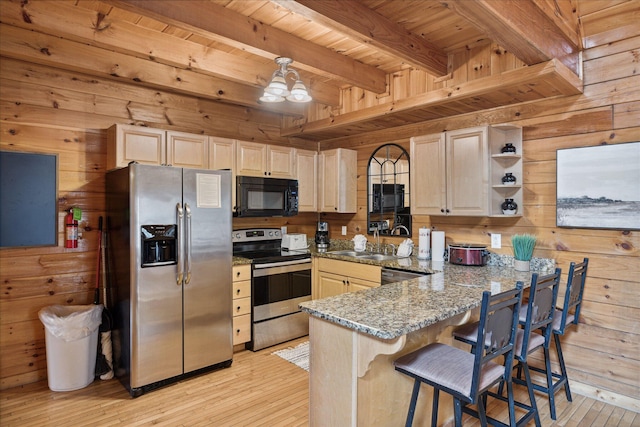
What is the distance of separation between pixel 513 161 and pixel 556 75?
0.83 m

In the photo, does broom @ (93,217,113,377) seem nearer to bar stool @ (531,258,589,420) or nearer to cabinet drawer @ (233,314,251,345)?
cabinet drawer @ (233,314,251,345)

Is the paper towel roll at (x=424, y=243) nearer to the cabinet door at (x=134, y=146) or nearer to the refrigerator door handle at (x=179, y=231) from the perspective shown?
the refrigerator door handle at (x=179, y=231)

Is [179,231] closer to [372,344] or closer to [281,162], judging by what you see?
[281,162]

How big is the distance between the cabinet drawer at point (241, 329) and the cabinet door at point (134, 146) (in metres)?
1.58

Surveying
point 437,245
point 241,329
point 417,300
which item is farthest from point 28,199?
point 437,245

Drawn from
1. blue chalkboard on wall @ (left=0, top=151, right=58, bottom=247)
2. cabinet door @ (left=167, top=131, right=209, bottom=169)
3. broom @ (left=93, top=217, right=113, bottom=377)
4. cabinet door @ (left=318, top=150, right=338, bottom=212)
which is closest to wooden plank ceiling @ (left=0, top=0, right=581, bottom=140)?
cabinet door @ (left=167, top=131, right=209, bottom=169)

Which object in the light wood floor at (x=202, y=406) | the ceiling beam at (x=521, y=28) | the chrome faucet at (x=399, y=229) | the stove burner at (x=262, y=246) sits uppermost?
the ceiling beam at (x=521, y=28)

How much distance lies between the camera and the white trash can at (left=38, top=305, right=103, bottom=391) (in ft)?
9.15

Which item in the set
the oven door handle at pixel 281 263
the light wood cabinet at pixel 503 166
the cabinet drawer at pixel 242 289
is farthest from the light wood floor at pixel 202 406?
the light wood cabinet at pixel 503 166

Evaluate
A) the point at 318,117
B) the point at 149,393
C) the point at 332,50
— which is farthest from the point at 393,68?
the point at 149,393

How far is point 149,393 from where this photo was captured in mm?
2811

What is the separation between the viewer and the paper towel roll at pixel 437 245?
3.38 meters

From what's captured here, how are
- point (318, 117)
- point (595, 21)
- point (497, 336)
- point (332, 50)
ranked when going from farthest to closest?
1. point (318, 117)
2. point (332, 50)
3. point (595, 21)
4. point (497, 336)

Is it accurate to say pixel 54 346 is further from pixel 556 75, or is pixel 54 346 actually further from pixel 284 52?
pixel 556 75
